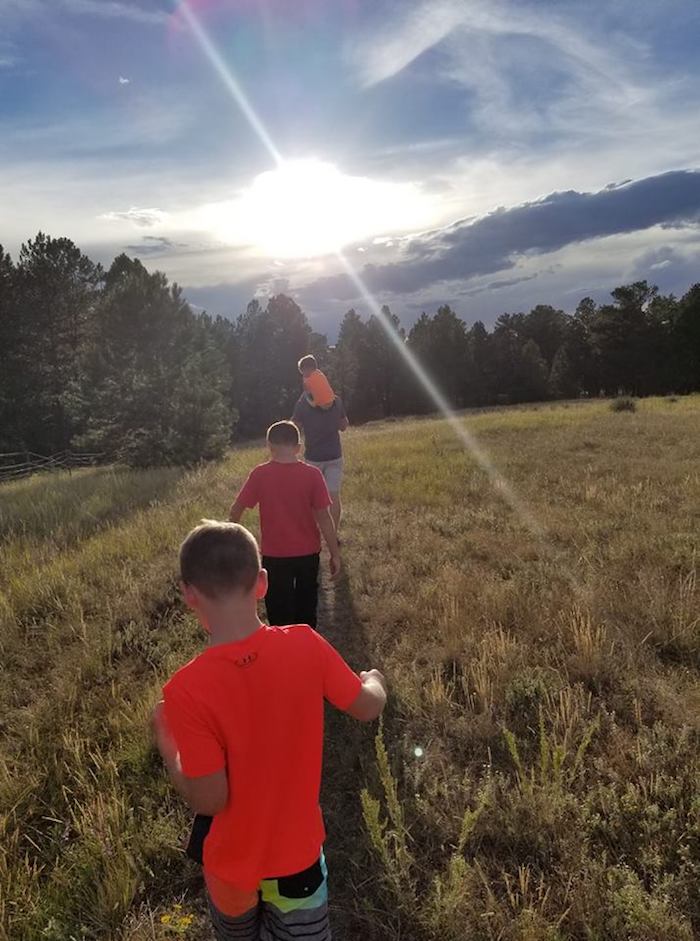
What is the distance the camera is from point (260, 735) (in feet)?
5.49

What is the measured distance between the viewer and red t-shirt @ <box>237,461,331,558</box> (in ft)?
14.2

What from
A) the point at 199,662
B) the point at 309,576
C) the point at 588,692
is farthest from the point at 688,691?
the point at 199,662

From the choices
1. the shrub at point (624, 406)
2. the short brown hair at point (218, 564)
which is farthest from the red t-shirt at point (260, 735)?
the shrub at point (624, 406)

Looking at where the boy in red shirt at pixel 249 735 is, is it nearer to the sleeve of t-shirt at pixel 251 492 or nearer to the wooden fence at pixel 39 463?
the sleeve of t-shirt at pixel 251 492

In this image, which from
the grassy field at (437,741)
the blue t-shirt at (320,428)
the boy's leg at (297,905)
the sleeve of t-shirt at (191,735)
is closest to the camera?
the sleeve of t-shirt at (191,735)

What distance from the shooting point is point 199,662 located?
63.8 inches

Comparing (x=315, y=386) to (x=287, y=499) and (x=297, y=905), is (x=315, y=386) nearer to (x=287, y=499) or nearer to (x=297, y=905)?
(x=287, y=499)

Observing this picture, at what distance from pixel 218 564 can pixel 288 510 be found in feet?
8.91

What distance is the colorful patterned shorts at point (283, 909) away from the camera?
5.93 ft

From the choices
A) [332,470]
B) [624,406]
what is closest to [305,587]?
[332,470]

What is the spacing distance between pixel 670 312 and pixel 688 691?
235ft

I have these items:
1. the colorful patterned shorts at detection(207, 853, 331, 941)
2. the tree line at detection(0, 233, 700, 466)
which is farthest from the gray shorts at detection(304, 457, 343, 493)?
the tree line at detection(0, 233, 700, 466)

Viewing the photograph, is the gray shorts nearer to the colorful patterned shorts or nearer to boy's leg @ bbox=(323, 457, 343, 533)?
boy's leg @ bbox=(323, 457, 343, 533)

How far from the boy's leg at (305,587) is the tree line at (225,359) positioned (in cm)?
1542
